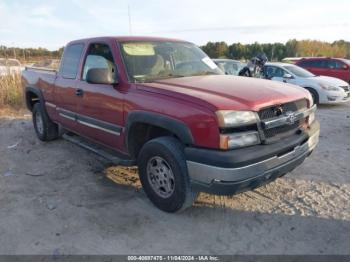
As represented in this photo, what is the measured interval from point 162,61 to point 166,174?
1568mm

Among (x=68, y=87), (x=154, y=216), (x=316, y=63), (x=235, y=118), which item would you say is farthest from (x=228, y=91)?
(x=316, y=63)

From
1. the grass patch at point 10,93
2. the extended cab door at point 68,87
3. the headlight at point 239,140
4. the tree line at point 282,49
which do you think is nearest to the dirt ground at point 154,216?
the extended cab door at point 68,87

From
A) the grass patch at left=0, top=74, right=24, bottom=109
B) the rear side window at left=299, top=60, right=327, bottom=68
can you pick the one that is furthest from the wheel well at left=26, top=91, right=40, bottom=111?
the rear side window at left=299, top=60, right=327, bottom=68

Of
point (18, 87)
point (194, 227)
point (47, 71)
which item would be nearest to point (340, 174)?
point (194, 227)

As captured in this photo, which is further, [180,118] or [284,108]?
[284,108]

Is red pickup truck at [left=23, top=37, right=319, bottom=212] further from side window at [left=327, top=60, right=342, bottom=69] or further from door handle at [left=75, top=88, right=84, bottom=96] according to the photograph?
side window at [left=327, top=60, right=342, bottom=69]

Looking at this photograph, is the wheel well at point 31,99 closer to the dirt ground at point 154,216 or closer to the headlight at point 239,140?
the dirt ground at point 154,216

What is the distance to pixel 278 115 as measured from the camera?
3.46m

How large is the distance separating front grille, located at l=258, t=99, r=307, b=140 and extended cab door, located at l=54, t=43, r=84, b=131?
2.84 m

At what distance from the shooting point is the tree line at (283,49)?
163ft

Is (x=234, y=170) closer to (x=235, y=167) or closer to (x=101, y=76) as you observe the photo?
(x=235, y=167)

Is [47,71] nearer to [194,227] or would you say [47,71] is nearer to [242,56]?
[194,227]

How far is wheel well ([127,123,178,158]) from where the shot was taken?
3.91m

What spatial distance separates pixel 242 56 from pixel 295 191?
4776 centimetres
